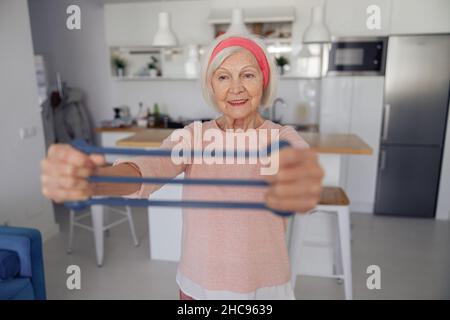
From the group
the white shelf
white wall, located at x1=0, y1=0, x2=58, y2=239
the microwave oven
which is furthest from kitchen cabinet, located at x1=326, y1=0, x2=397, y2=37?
the white shelf

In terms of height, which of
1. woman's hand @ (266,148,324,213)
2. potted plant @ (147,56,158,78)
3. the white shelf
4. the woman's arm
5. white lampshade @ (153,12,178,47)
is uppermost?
white lampshade @ (153,12,178,47)

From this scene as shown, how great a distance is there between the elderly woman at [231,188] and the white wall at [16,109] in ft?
1.61

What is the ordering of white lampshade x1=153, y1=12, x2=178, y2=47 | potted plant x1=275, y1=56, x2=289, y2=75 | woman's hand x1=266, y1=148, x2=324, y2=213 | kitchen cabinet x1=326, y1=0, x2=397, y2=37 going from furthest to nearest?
1. potted plant x1=275, y1=56, x2=289, y2=75
2. white lampshade x1=153, y1=12, x2=178, y2=47
3. kitchen cabinet x1=326, y1=0, x2=397, y2=37
4. woman's hand x1=266, y1=148, x2=324, y2=213

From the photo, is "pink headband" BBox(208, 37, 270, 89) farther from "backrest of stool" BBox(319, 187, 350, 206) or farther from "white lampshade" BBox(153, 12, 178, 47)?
"white lampshade" BBox(153, 12, 178, 47)

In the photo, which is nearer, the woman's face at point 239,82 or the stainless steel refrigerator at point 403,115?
the woman's face at point 239,82

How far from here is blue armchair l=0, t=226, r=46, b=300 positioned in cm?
98

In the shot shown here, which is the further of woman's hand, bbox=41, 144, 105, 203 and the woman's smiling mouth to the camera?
the woman's smiling mouth

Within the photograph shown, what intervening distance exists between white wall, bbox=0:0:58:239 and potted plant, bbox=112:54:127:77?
1346 millimetres

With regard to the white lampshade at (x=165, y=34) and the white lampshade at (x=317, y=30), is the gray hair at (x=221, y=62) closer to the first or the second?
the white lampshade at (x=165, y=34)

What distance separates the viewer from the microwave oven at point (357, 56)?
193 cm

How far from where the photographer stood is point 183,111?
2.36m

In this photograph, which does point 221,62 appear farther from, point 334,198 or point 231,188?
point 334,198

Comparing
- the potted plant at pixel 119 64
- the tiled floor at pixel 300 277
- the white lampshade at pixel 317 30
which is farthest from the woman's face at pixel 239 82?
the potted plant at pixel 119 64
